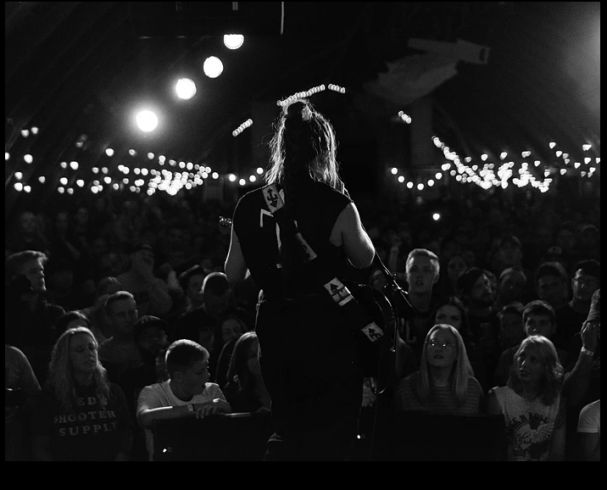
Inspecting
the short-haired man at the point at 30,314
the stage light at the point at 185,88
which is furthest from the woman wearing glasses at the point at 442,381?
the stage light at the point at 185,88

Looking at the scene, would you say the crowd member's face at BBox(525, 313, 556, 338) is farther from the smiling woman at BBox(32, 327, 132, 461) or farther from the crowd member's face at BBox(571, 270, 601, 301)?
the smiling woman at BBox(32, 327, 132, 461)

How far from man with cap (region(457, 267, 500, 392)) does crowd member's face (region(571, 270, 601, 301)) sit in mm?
748

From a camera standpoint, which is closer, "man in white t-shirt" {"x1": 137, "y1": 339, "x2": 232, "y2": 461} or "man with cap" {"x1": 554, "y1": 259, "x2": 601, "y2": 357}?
"man in white t-shirt" {"x1": 137, "y1": 339, "x2": 232, "y2": 461}

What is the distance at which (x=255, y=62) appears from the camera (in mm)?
39469

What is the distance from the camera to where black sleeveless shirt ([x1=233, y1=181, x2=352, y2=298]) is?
4824 millimetres

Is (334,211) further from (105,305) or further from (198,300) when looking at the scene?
(198,300)

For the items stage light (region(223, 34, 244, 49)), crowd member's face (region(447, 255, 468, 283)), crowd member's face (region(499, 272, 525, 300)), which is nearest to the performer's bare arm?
crowd member's face (region(499, 272, 525, 300))

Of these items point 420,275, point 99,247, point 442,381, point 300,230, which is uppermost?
point 99,247

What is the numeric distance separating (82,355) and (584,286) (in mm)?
4562

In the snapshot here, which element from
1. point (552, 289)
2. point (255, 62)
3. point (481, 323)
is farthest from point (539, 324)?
point (255, 62)

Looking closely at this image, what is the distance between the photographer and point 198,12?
31.5ft

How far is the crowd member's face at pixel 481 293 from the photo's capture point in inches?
377

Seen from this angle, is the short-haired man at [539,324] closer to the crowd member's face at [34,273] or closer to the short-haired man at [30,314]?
the short-haired man at [30,314]

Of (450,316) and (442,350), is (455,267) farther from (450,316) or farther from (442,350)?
(442,350)
